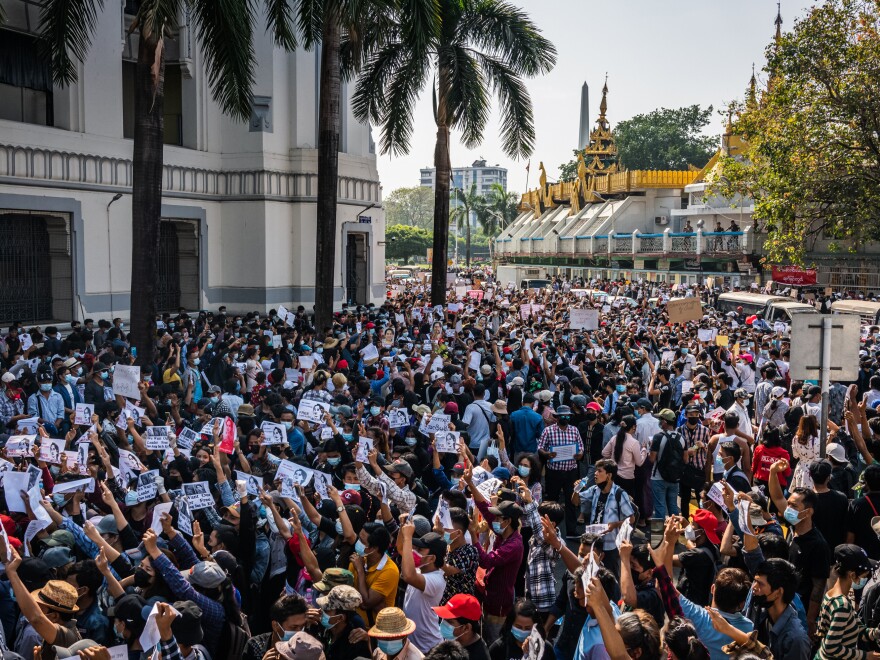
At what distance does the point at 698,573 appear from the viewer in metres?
5.80

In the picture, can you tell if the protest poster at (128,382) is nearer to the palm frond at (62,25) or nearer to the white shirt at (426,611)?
the white shirt at (426,611)

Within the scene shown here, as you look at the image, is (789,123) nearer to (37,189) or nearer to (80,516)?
(37,189)

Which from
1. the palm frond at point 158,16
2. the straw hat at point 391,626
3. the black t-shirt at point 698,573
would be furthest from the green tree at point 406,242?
the straw hat at point 391,626

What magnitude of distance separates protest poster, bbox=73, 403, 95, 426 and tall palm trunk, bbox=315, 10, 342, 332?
32.3 ft

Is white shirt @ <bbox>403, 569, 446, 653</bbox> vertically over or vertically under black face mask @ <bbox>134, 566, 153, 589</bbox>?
under

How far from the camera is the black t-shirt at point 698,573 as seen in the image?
19.0ft

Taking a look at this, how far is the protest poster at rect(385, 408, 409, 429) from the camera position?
934cm

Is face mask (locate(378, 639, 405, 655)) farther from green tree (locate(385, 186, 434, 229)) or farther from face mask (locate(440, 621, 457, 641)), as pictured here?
green tree (locate(385, 186, 434, 229))

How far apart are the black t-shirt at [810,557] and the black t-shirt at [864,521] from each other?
2.03 ft

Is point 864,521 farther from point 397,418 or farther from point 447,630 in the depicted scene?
point 397,418

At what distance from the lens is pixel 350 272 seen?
27.8 meters

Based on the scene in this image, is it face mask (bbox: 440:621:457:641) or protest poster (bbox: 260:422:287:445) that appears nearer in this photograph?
face mask (bbox: 440:621:457:641)

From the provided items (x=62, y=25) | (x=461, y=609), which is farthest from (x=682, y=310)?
(x=461, y=609)

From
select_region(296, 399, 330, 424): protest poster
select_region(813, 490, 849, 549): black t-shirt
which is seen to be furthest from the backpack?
select_region(296, 399, 330, 424): protest poster
